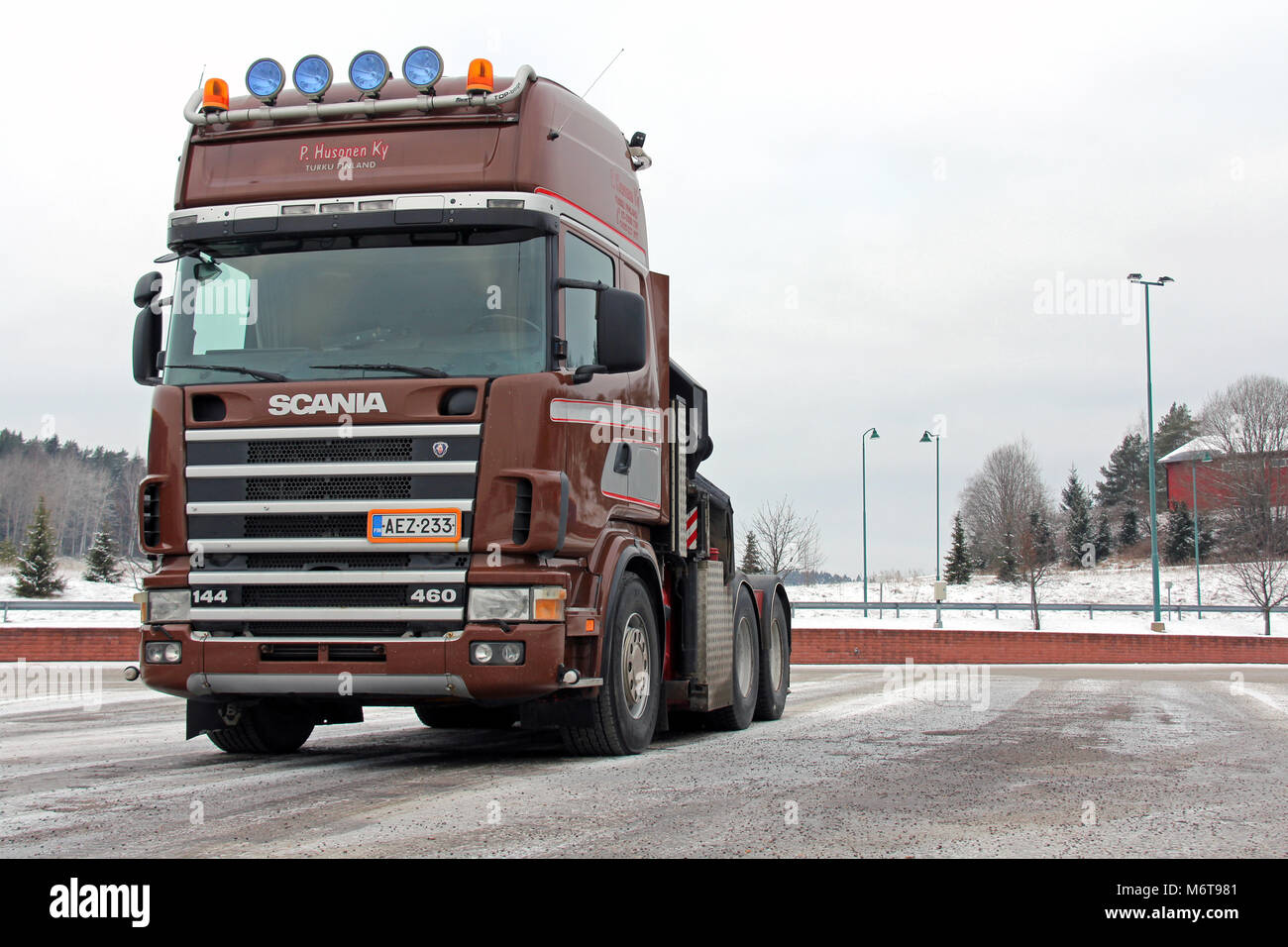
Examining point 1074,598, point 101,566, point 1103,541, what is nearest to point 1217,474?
point 1074,598

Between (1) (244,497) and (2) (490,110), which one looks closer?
(1) (244,497)

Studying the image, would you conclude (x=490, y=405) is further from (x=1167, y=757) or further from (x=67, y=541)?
(x=67, y=541)

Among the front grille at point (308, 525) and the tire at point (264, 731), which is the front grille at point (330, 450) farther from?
the tire at point (264, 731)

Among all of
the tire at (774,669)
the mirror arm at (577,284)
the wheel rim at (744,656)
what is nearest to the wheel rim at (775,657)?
the tire at (774,669)

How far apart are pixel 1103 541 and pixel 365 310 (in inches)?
3680

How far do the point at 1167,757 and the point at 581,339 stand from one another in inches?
183

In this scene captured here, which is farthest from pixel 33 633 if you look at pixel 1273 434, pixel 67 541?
pixel 67 541

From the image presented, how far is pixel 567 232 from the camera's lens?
7586mm

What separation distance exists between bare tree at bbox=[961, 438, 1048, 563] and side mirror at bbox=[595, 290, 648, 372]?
81726mm

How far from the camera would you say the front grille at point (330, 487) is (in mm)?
6867

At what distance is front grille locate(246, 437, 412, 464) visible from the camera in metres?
6.88

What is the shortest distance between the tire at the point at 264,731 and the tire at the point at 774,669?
14.7 feet

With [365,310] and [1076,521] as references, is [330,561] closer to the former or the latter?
[365,310]
